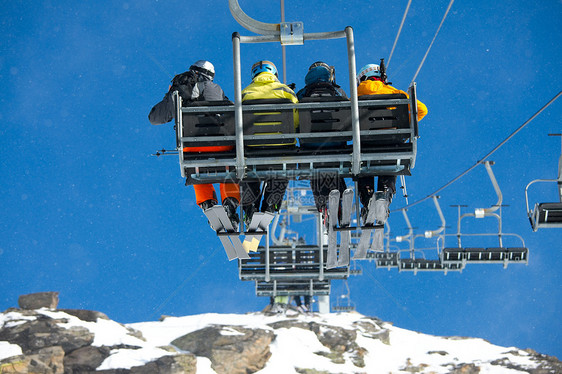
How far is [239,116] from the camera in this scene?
4152mm

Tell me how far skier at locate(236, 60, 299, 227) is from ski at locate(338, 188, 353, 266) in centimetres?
75

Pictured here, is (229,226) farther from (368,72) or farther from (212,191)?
(368,72)

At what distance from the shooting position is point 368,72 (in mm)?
5281

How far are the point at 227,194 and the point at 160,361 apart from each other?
15575 mm

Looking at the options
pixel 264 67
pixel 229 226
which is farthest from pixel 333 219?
pixel 264 67

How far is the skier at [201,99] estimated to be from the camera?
473cm

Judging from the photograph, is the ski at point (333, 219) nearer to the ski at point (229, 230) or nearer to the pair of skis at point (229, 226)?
the pair of skis at point (229, 226)

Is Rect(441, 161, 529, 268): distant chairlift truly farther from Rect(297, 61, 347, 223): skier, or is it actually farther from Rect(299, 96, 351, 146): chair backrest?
Rect(299, 96, 351, 146): chair backrest

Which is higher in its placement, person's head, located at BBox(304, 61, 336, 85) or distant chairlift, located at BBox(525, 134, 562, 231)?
person's head, located at BBox(304, 61, 336, 85)

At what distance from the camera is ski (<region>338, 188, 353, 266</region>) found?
4.96 metres

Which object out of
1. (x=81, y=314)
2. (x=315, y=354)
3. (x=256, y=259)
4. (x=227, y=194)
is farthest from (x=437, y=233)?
(x=81, y=314)

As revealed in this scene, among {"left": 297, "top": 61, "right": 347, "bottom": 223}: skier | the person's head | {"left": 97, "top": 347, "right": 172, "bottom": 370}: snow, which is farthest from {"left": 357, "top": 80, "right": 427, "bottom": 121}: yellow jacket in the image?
{"left": 97, "top": 347, "right": 172, "bottom": 370}: snow

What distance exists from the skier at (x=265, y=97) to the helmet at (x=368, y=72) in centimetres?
100

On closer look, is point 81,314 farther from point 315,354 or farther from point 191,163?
point 191,163
